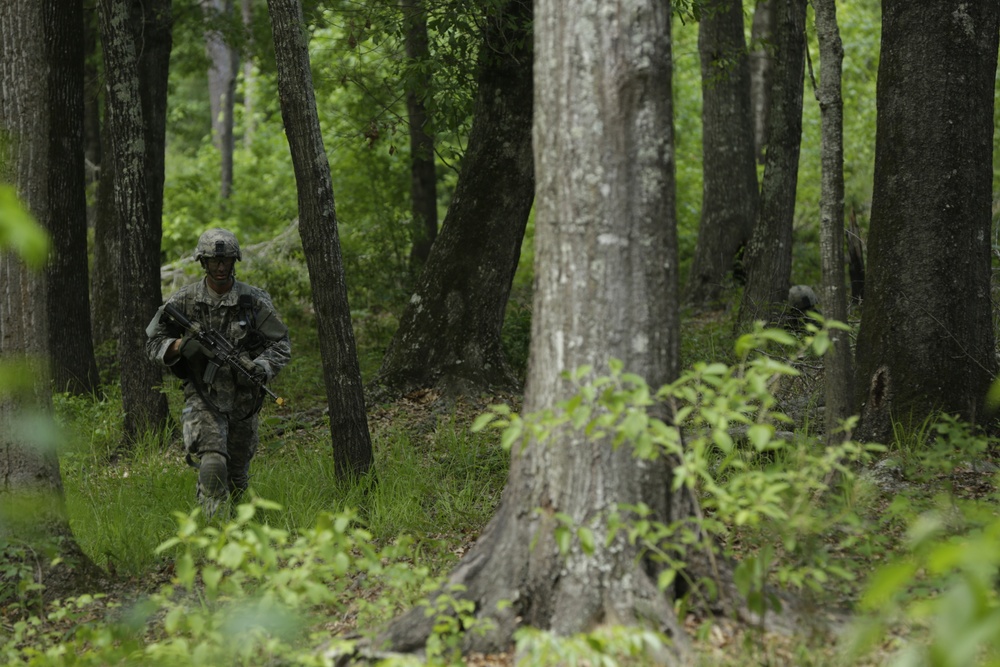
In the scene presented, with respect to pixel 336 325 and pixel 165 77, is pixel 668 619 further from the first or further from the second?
pixel 165 77

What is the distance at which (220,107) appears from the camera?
24.6 metres

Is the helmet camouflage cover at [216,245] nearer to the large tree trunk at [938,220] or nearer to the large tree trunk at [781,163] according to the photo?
the large tree trunk at [938,220]

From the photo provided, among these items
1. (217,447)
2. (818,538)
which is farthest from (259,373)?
(818,538)

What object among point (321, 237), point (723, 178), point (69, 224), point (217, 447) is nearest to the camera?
point (217, 447)

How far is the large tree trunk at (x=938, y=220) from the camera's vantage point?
5.95 meters

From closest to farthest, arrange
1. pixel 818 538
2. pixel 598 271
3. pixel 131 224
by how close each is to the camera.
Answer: pixel 598 271 → pixel 818 538 → pixel 131 224

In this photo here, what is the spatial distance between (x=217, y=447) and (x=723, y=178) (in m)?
9.15

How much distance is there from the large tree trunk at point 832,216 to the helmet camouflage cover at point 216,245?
3.82 metres

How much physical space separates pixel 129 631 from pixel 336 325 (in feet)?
9.08

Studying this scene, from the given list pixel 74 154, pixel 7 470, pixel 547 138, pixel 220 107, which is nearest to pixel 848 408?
pixel 547 138

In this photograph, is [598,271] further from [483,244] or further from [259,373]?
[483,244]

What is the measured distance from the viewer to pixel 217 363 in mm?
6469

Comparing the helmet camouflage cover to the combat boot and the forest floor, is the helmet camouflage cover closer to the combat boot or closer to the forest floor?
the combat boot

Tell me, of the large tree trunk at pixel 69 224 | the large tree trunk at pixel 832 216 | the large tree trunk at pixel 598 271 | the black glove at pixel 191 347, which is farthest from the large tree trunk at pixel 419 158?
the large tree trunk at pixel 598 271
